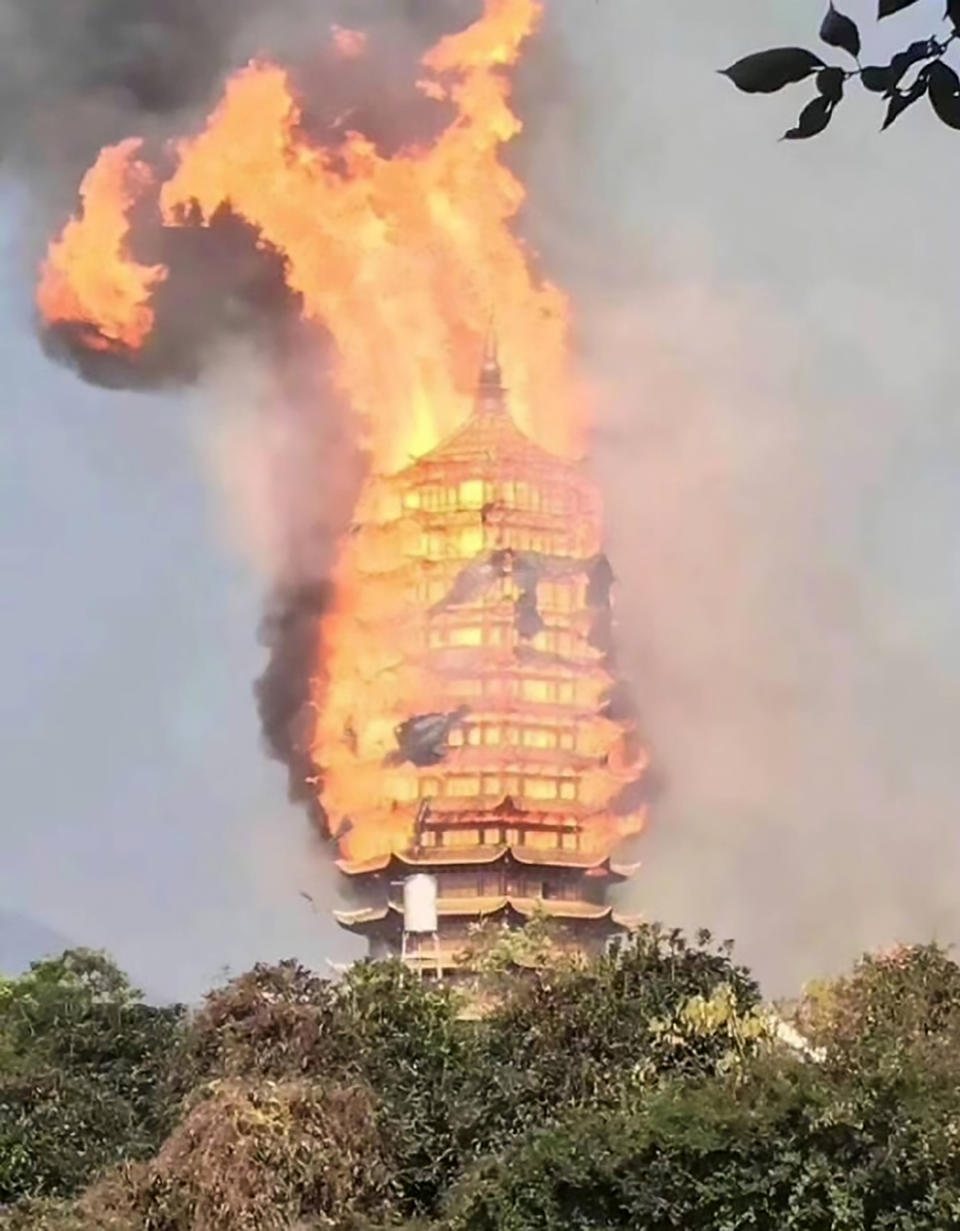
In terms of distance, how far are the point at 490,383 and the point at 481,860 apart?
12012 mm

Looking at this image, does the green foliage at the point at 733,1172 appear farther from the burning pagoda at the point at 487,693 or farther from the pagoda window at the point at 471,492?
the pagoda window at the point at 471,492

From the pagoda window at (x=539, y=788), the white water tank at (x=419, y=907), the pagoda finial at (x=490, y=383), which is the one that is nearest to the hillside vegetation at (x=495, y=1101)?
the white water tank at (x=419, y=907)

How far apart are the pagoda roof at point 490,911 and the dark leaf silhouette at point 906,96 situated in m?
39.7

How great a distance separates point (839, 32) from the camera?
1.74 metres

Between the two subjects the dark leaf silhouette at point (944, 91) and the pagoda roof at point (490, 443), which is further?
the pagoda roof at point (490, 443)

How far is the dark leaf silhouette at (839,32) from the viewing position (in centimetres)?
173

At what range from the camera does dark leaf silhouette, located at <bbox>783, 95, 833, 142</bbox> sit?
1.85m

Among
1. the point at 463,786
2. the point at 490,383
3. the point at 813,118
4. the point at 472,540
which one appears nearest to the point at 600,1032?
the point at 813,118

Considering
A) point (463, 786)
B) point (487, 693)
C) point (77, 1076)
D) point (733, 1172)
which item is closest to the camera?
point (733, 1172)

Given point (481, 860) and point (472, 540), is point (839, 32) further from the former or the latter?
point (472, 540)

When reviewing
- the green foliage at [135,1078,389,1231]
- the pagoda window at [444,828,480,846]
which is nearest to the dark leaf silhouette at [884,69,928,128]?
the green foliage at [135,1078,389,1231]

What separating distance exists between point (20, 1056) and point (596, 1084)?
5.20m

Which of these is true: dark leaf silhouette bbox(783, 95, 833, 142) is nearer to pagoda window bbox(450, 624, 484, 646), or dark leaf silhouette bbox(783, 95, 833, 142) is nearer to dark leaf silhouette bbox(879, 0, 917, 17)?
dark leaf silhouette bbox(879, 0, 917, 17)

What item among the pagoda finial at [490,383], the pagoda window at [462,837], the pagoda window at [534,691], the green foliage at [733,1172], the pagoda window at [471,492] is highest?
the pagoda finial at [490,383]
